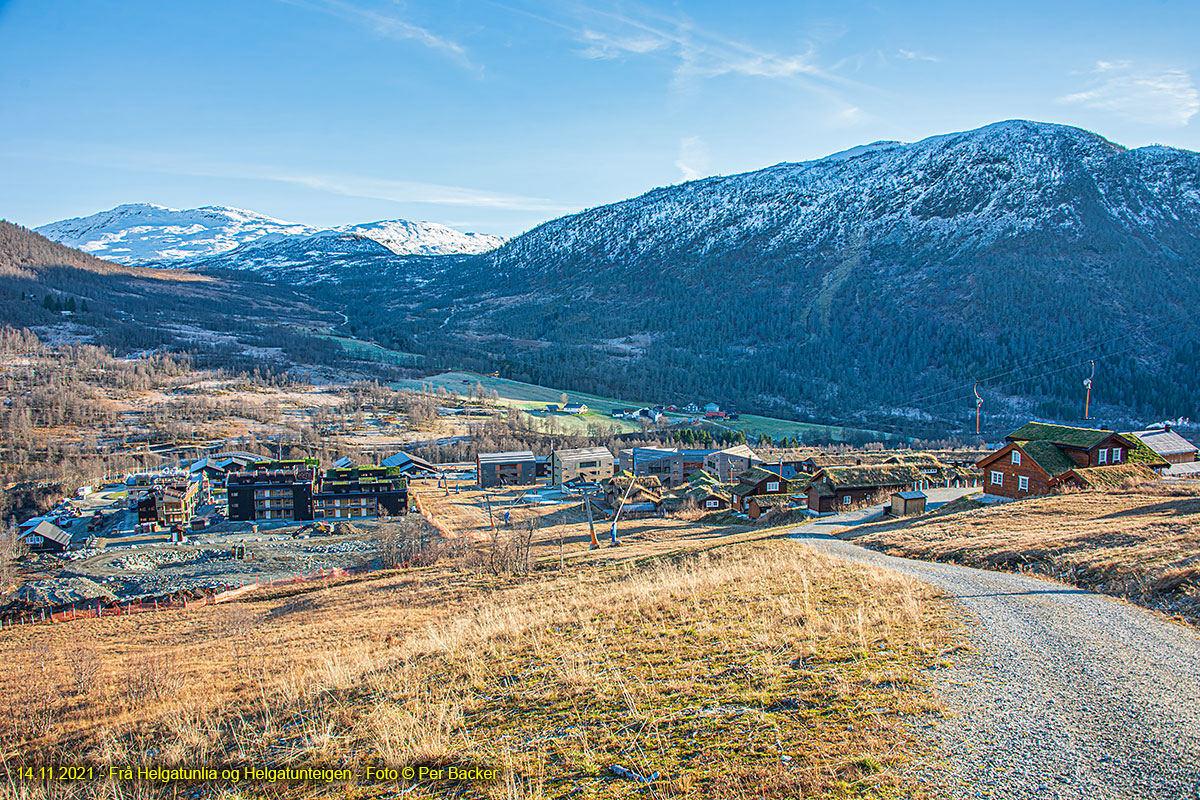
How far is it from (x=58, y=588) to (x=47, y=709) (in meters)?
27.7

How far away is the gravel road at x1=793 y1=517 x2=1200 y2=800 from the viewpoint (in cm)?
518

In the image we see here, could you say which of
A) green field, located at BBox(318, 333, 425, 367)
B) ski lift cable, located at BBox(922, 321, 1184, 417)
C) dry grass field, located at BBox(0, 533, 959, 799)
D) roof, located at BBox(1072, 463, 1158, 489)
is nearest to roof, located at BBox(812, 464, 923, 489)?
roof, located at BBox(1072, 463, 1158, 489)

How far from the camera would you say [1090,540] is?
51.0 feet

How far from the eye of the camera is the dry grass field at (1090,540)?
37.3 ft

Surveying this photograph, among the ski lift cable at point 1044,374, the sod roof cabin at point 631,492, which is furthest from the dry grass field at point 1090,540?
the ski lift cable at point 1044,374

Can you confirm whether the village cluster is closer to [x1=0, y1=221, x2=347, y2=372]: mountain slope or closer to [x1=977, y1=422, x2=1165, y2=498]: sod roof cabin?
[x1=977, y1=422, x2=1165, y2=498]: sod roof cabin

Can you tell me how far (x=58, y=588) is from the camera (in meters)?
31.8

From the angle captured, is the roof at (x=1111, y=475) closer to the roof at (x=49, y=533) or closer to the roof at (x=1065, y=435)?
the roof at (x=1065, y=435)

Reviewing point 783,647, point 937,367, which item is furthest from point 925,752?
point 937,367

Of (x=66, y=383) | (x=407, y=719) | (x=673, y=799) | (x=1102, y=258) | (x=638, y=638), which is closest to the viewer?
(x=673, y=799)

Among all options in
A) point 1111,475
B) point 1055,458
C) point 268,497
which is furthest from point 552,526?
point 1111,475

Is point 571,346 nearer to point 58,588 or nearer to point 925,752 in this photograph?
point 58,588

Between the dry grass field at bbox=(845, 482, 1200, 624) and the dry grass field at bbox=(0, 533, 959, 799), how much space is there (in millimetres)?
3711

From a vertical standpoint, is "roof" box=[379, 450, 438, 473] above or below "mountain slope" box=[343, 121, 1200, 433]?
below
